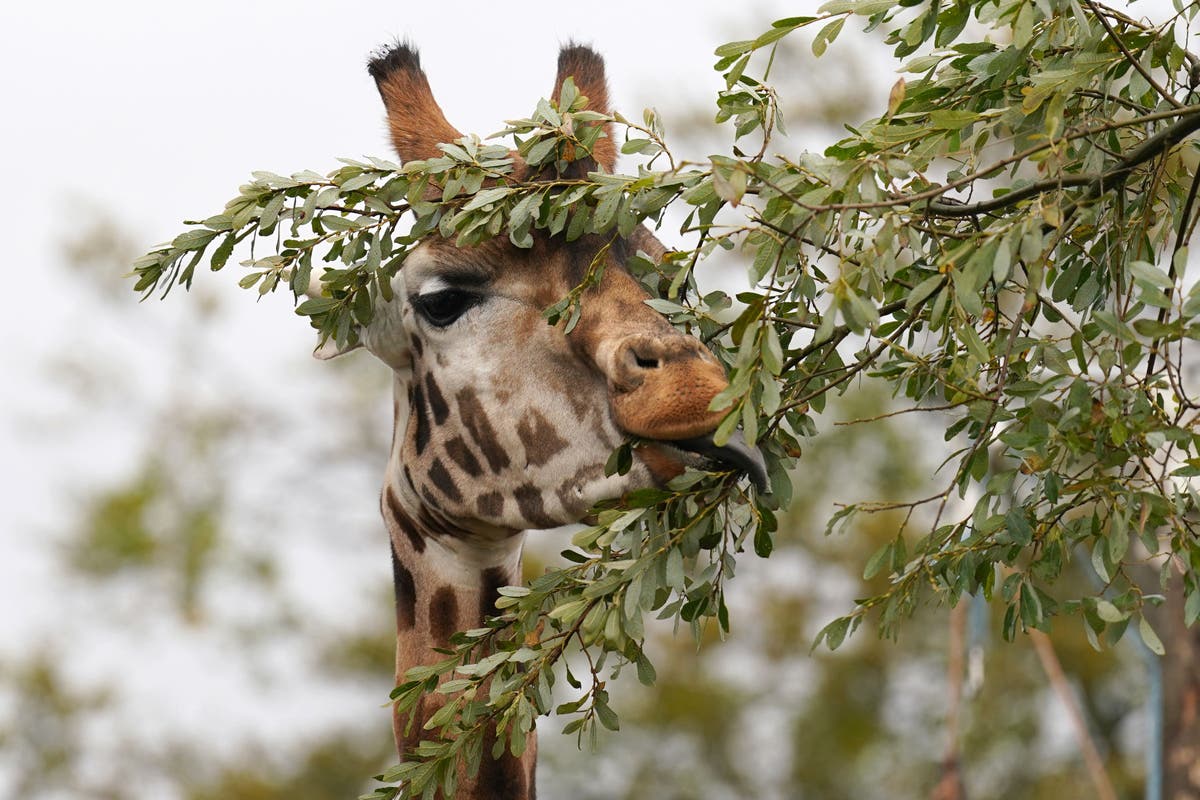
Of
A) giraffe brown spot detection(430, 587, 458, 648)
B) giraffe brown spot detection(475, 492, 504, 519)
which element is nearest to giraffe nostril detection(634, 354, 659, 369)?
giraffe brown spot detection(475, 492, 504, 519)

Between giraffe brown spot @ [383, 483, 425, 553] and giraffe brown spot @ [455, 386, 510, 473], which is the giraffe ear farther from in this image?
giraffe brown spot @ [383, 483, 425, 553]

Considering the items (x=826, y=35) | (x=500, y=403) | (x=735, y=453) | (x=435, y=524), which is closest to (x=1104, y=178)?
(x=826, y=35)

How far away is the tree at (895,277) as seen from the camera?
2.88 metres

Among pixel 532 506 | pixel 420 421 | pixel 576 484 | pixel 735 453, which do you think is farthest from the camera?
pixel 420 421

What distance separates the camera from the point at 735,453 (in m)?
2.96

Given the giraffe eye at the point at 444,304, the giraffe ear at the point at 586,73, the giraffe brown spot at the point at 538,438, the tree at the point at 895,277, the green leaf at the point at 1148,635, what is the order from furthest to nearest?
1. the giraffe ear at the point at 586,73
2. the giraffe eye at the point at 444,304
3. the giraffe brown spot at the point at 538,438
4. the green leaf at the point at 1148,635
5. the tree at the point at 895,277

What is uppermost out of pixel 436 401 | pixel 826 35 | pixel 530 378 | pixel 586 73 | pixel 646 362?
pixel 586 73

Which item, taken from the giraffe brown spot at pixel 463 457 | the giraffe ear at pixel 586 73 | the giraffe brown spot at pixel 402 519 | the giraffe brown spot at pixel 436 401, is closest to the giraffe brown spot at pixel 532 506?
the giraffe brown spot at pixel 463 457

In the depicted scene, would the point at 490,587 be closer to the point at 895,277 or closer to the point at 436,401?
the point at 436,401

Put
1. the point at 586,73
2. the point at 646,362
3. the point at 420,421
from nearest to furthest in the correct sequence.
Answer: the point at 646,362 < the point at 420,421 < the point at 586,73

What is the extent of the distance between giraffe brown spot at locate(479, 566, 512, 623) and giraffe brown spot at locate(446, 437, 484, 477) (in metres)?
0.29

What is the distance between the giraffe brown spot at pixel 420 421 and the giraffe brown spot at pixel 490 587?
0.32 meters

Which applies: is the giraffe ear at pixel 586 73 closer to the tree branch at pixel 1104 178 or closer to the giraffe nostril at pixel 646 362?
the giraffe nostril at pixel 646 362

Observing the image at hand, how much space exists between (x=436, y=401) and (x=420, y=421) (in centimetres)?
9
